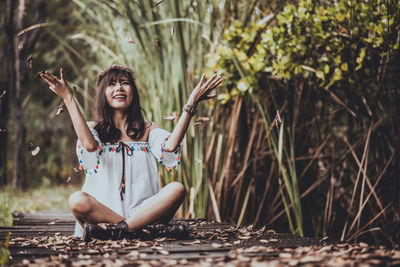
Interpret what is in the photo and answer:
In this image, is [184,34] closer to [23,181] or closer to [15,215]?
[15,215]

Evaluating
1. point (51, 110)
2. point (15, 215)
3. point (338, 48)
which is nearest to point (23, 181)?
point (51, 110)

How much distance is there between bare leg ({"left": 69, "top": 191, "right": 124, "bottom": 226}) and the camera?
6.57 feet

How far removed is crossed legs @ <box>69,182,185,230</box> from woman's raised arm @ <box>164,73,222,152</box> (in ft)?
0.67

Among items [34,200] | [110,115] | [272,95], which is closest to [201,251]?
[110,115]

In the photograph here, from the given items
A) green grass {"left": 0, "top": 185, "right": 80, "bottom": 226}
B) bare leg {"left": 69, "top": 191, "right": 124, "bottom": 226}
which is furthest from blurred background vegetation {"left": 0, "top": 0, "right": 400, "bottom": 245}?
green grass {"left": 0, "top": 185, "right": 80, "bottom": 226}

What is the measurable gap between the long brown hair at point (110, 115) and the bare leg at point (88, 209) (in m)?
0.33

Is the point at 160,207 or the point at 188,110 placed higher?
the point at 188,110

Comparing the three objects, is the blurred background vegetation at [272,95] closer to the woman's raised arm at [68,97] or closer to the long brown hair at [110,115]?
the long brown hair at [110,115]

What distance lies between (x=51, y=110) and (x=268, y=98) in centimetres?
627

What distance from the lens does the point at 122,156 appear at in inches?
87.2

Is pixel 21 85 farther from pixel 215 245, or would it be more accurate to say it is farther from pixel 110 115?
pixel 215 245

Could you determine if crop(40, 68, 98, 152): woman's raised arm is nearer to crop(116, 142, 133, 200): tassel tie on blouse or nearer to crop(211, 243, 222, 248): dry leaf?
crop(116, 142, 133, 200): tassel tie on blouse

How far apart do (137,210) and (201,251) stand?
50cm

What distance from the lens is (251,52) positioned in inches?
118
